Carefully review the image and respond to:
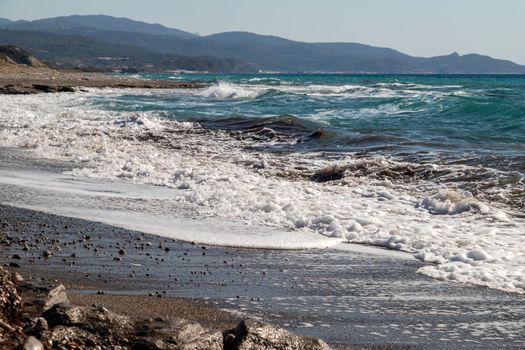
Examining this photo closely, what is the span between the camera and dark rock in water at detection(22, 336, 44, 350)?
10.5 ft

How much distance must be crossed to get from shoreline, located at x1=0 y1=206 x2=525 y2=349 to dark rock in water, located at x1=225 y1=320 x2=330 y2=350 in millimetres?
425

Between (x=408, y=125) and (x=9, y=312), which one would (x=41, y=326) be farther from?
(x=408, y=125)

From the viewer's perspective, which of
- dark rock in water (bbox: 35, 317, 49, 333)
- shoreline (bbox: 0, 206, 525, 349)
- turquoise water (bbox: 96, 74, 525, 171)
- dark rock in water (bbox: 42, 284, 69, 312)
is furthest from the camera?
turquoise water (bbox: 96, 74, 525, 171)

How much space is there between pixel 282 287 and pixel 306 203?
11.3 feet

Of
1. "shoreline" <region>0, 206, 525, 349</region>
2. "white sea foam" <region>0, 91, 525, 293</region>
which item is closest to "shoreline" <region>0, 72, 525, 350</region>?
"shoreline" <region>0, 206, 525, 349</region>

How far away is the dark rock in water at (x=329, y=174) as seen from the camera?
11.2 meters

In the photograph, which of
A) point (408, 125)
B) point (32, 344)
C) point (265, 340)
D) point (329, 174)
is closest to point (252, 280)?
point (265, 340)

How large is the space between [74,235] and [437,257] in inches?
128

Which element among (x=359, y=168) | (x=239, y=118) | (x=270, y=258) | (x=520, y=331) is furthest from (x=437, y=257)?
(x=239, y=118)

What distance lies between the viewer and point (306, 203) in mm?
8719

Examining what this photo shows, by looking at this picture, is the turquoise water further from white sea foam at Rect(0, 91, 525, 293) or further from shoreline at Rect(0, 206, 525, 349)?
shoreline at Rect(0, 206, 525, 349)

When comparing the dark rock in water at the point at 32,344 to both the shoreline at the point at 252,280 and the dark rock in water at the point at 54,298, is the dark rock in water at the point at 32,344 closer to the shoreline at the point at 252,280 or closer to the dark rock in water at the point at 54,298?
the dark rock in water at the point at 54,298

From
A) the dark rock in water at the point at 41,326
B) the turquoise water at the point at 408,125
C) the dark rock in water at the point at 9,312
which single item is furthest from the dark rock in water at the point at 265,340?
the turquoise water at the point at 408,125

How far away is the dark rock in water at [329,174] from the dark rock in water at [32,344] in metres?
8.08
